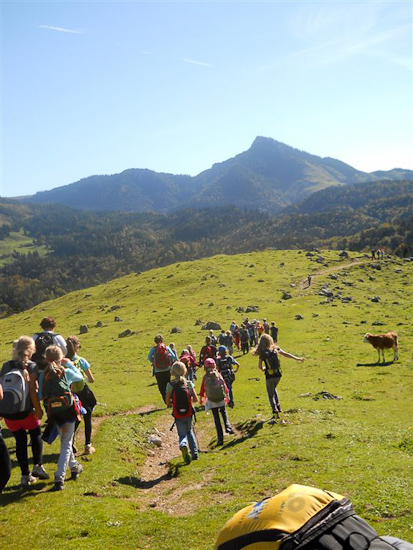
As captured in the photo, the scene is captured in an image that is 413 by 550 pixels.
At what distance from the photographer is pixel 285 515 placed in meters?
4.05

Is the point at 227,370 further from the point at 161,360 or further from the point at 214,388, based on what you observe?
the point at 214,388

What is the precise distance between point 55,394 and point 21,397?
0.84 metres

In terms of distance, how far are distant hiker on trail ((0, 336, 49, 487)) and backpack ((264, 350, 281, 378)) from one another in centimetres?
926

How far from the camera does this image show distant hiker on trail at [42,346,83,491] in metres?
10.6

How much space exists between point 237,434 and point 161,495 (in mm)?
6131

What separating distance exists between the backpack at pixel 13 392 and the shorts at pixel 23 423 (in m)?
0.41

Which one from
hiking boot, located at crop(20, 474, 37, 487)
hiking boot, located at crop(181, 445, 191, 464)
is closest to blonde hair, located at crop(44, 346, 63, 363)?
hiking boot, located at crop(20, 474, 37, 487)

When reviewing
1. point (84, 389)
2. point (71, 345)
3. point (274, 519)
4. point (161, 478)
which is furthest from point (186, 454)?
point (274, 519)

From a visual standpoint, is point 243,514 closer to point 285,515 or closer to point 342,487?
point 285,515

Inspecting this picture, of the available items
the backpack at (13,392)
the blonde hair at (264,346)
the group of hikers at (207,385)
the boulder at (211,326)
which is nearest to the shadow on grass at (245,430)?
the group of hikers at (207,385)

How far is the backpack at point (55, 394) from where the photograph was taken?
10.6 m

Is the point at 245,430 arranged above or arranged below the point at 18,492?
below

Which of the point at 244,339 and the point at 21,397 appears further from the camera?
the point at 244,339

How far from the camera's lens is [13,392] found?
32.6 feet
